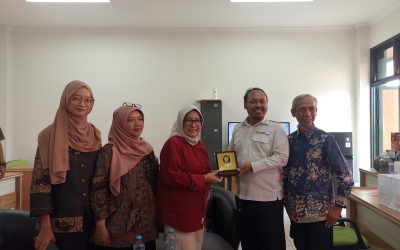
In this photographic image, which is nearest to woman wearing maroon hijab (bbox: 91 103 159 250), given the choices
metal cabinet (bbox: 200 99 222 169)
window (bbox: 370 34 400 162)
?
metal cabinet (bbox: 200 99 222 169)

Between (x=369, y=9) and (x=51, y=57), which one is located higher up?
(x=369, y=9)

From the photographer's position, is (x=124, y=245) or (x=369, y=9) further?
(x=369, y=9)

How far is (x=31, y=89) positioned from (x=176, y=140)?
5014 millimetres

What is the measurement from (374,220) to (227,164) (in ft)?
6.01

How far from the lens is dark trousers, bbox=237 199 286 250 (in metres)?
2.07

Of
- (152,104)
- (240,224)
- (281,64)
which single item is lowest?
(240,224)

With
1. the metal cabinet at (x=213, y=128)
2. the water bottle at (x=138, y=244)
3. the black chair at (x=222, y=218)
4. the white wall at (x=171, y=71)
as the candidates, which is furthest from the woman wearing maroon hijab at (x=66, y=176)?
the white wall at (x=171, y=71)

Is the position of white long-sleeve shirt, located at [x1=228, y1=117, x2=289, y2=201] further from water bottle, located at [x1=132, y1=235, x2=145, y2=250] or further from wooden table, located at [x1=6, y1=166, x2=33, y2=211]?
wooden table, located at [x1=6, y1=166, x2=33, y2=211]

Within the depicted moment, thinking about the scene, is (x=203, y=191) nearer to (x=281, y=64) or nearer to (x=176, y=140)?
(x=176, y=140)

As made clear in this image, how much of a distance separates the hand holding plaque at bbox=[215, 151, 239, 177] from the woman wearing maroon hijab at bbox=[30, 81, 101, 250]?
2.36 feet

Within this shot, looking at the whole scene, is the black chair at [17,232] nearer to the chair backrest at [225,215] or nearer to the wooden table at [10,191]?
the chair backrest at [225,215]

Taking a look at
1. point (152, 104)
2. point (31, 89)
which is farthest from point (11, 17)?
point (152, 104)

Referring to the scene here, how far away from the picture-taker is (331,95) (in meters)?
6.02

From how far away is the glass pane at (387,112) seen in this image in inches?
209
